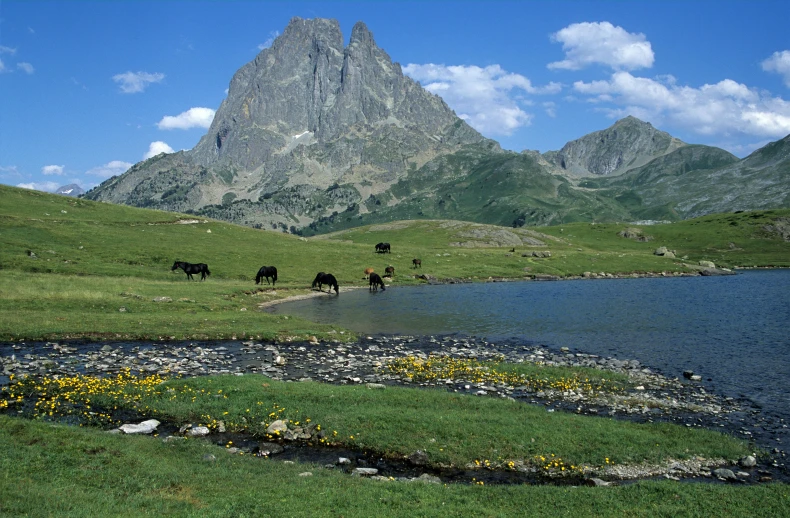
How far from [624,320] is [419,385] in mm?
33145

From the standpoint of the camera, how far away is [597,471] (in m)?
17.3

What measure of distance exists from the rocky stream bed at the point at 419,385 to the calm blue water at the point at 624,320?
9.79 feet

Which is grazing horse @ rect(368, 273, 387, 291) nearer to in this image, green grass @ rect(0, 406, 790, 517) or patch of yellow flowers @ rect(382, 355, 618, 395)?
patch of yellow flowers @ rect(382, 355, 618, 395)

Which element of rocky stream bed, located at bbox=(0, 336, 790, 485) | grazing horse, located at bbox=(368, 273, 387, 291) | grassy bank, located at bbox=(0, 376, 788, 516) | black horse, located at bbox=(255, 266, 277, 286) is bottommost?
rocky stream bed, located at bbox=(0, 336, 790, 485)

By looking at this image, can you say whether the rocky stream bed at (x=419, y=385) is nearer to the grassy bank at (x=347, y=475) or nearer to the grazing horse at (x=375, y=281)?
the grassy bank at (x=347, y=475)

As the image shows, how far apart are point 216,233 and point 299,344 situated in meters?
74.9

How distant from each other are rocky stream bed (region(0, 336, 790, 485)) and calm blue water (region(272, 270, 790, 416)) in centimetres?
298

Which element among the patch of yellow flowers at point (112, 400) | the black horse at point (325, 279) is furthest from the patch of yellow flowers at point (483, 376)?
the black horse at point (325, 279)

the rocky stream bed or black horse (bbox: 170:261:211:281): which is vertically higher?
black horse (bbox: 170:261:211:281)

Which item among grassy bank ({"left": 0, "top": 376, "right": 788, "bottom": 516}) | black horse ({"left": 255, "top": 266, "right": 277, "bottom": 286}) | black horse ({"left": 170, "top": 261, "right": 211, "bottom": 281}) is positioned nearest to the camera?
grassy bank ({"left": 0, "top": 376, "right": 788, "bottom": 516})

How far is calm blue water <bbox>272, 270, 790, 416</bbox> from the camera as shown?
1314 inches

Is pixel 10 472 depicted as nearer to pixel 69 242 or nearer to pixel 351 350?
pixel 351 350

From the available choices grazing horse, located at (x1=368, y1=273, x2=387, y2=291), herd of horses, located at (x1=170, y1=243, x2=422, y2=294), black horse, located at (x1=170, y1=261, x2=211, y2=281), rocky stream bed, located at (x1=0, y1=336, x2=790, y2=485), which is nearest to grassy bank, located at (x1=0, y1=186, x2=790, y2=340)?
black horse, located at (x1=170, y1=261, x2=211, y2=281)

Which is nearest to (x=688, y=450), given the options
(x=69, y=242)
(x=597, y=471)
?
(x=597, y=471)
